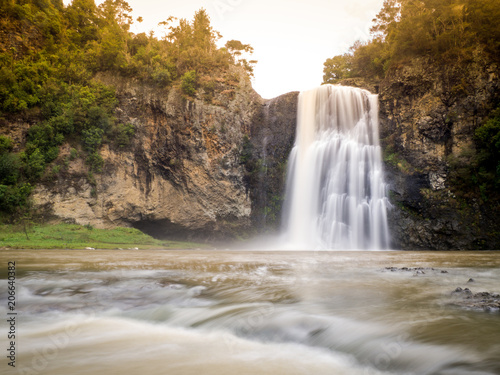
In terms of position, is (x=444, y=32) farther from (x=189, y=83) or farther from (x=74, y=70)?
(x=74, y=70)

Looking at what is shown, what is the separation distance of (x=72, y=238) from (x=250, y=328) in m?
20.3

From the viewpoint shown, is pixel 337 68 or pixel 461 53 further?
pixel 337 68

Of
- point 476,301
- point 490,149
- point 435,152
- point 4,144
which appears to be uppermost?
point 4,144

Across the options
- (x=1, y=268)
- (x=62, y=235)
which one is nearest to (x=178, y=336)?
(x=1, y=268)

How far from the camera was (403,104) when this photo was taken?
73.8 ft

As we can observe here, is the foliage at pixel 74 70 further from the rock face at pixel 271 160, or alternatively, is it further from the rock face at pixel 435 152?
the rock face at pixel 435 152

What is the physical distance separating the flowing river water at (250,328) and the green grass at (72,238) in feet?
45.1

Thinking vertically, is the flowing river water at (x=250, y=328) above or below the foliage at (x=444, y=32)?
below

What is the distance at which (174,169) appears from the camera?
26531 mm

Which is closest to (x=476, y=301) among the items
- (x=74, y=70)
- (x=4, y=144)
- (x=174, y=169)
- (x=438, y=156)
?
(x=438, y=156)

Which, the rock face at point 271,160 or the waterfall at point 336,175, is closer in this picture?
the waterfall at point 336,175

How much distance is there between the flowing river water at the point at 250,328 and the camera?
96.7 inches

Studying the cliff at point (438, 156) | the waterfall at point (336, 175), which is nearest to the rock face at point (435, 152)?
the cliff at point (438, 156)

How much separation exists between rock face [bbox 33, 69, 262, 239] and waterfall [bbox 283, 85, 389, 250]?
5.46m
